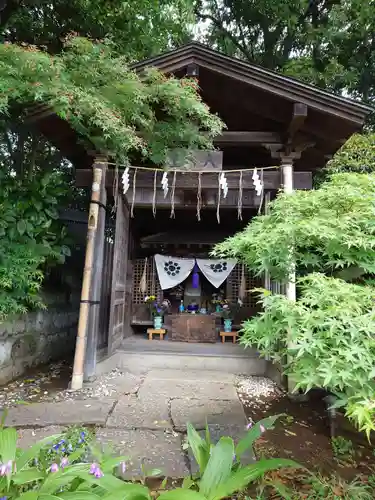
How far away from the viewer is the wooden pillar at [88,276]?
486cm

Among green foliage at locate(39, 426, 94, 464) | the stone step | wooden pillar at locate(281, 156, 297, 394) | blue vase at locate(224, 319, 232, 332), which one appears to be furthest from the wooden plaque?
green foliage at locate(39, 426, 94, 464)

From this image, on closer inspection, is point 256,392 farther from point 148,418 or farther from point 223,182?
point 223,182

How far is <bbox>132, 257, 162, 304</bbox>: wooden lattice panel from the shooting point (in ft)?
27.1

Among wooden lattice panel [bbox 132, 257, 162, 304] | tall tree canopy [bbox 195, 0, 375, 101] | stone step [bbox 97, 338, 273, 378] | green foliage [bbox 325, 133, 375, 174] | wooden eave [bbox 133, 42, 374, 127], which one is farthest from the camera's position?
tall tree canopy [bbox 195, 0, 375, 101]

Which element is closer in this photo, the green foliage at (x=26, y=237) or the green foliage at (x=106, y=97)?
the green foliage at (x=106, y=97)

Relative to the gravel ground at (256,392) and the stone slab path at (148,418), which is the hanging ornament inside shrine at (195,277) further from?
the stone slab path at (148,418)

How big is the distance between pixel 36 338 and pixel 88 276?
1.78 metres

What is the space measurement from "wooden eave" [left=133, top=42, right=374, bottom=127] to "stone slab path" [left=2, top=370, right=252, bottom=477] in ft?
14.1

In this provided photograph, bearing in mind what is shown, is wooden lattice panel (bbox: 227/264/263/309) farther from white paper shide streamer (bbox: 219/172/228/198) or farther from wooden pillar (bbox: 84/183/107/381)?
wooden pillar (bbox: 84/183/107/381)

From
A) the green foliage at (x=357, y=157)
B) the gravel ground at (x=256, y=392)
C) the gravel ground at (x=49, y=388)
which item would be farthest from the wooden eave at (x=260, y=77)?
the gravel ground at (x=49, y=388)

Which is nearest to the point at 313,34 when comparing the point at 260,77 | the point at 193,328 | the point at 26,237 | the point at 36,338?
the point at 260,77

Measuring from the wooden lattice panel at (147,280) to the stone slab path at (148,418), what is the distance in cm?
321

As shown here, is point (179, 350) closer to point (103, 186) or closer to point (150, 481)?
point (103, 186)

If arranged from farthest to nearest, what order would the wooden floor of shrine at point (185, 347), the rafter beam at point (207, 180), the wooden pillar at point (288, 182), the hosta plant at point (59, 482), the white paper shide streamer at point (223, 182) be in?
the wooden floor of shrine at point (185, 347) < the rafter beam at point (207, 180) < the white paper shide streamer at point (223, 182) < the wooden pillar at point (288, 182) < the hosta plant at point (59, 482)
